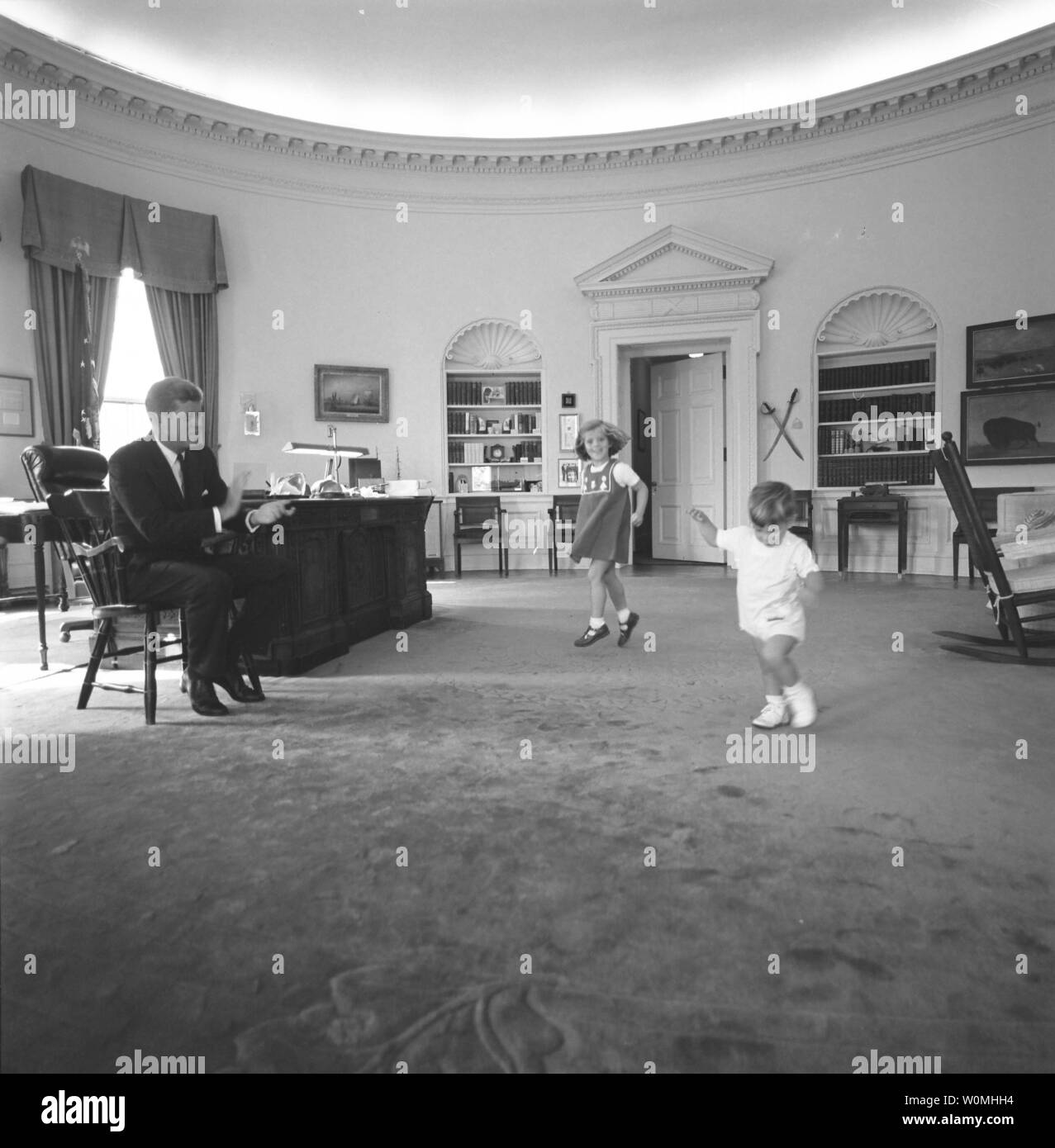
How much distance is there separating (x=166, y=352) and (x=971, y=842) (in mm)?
9390

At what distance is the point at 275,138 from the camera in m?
10.1

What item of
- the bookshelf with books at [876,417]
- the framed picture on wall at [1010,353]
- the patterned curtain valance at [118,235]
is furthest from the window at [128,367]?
the framed picture on wall at [1010,353]

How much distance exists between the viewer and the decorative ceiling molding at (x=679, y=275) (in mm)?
10320

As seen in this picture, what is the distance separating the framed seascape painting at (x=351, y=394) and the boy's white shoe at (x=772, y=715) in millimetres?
8232

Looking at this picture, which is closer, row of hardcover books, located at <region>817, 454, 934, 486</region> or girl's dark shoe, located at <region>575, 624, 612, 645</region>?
girl's dark shoe, located at <region>575, 624, 612, 645</region>

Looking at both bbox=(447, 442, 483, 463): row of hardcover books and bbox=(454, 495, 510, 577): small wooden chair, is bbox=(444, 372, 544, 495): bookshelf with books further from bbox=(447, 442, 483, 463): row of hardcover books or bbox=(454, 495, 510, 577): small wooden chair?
bbox=(454, 495, 510, 577): small wooden chair

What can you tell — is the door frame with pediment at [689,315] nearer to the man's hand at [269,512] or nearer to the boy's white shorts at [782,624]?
the boy's white shorts at [782,624]

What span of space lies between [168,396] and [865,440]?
8.46 metres

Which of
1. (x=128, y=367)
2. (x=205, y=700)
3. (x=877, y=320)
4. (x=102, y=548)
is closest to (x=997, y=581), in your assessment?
(x=205, y=700)

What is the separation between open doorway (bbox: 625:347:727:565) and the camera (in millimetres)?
11305

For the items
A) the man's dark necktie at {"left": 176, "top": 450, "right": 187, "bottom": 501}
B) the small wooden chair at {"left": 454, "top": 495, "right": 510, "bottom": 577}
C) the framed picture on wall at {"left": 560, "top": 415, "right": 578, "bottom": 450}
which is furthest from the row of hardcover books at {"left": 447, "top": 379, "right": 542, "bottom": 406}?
the man's dark necktie at {"left": 176, "top": 450, "right": 187, "bottom": 501}

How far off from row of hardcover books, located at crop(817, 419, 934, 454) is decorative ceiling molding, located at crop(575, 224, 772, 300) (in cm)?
204

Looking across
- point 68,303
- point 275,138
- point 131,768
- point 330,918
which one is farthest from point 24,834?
point 275,138

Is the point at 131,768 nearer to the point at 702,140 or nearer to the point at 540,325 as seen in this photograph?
the point at 540,325
